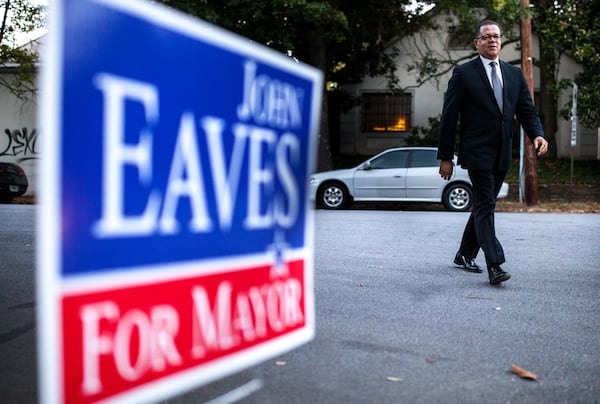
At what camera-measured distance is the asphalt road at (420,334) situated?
10.5 feet

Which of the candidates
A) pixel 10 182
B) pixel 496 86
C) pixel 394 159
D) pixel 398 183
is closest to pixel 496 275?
pixel 496 86

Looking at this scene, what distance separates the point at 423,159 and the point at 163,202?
1461cm

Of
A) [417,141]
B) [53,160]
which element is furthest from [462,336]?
[417,141]

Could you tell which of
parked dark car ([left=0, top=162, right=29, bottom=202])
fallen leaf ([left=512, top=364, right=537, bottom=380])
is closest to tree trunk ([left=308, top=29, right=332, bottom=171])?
parked dark car ([left=0, top=162, right=29, bottom=202])

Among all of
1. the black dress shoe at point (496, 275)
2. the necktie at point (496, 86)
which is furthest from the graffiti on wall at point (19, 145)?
the black dress shoe at point (496, 275)

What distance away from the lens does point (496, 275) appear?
221 inches

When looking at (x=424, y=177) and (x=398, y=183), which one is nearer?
(x=424, y=177)

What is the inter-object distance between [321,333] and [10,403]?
1.75 m

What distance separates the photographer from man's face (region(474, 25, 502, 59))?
5.55 m

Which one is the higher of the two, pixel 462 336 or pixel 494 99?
pixel 494 99

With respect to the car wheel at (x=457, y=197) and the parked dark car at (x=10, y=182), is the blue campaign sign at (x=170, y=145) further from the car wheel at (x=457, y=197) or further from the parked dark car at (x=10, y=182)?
the parked dark car at (x=10, y=182)

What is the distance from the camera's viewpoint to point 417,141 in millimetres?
27156

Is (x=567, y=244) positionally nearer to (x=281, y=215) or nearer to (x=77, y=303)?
(x=281, y=215)

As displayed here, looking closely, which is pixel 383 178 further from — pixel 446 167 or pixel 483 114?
pixel 483 114
